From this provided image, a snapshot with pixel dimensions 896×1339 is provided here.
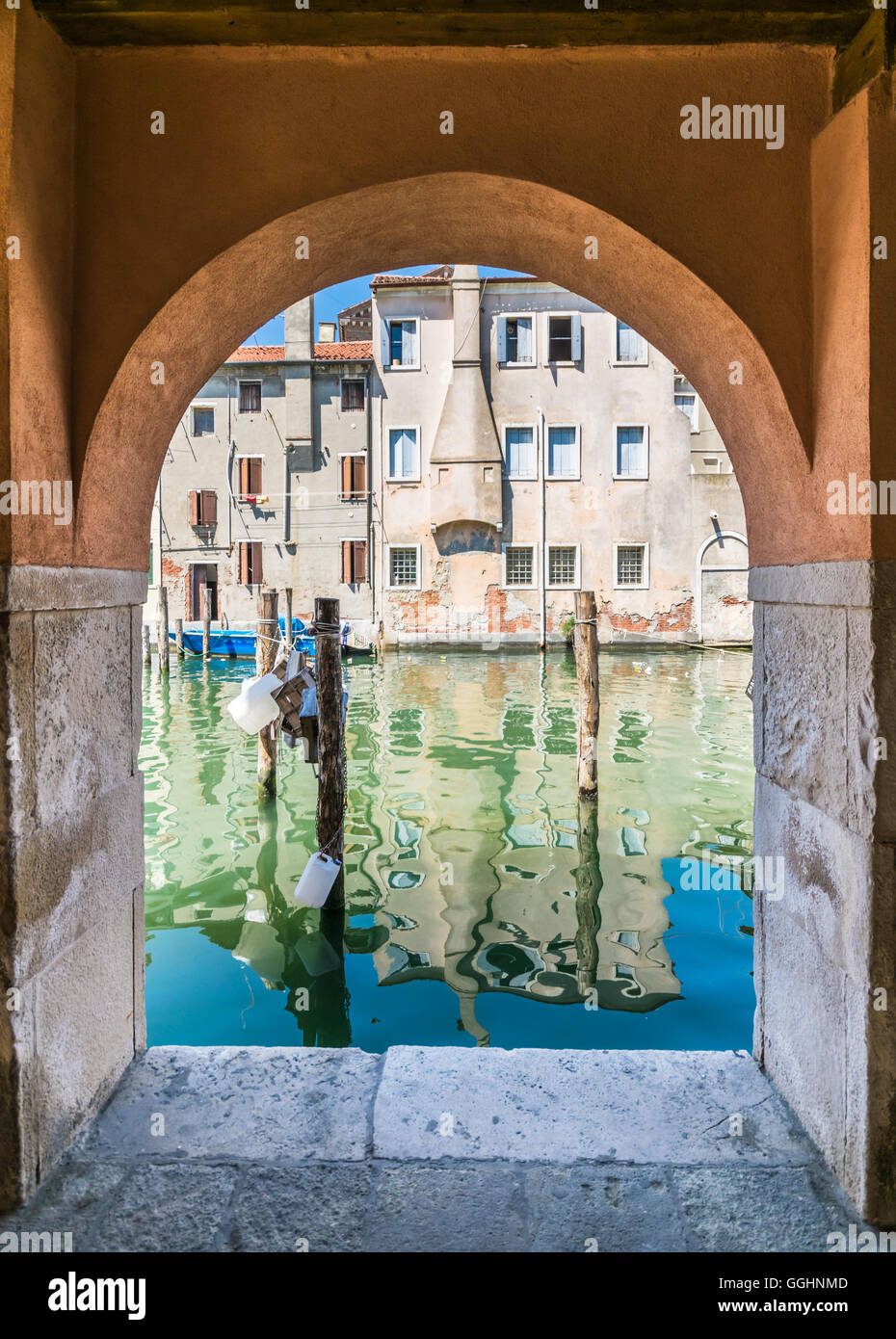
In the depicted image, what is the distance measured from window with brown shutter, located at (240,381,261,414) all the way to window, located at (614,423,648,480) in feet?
30.7

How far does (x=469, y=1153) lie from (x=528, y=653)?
1955 centimetres

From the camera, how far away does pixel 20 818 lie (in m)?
2.08

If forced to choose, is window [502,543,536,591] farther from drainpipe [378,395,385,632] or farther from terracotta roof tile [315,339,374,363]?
terracotta roof tile [315,339,374,363]

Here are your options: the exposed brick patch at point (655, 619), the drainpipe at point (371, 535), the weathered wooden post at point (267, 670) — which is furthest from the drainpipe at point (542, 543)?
the weathered wooden post at point (267, 670)

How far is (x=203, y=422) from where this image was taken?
936 inches

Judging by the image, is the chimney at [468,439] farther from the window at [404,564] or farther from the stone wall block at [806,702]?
the stone wall block at [806,702]

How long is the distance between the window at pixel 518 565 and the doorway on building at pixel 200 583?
25.0ft

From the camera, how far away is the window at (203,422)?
23656 millimetres

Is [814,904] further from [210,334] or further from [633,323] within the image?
[210,334]

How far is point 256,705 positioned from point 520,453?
56.0 feet

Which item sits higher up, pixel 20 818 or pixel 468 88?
pixel 468 88

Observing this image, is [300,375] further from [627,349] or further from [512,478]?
[627,349]

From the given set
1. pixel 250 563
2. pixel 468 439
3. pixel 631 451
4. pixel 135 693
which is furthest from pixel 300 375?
pixel 135 693
